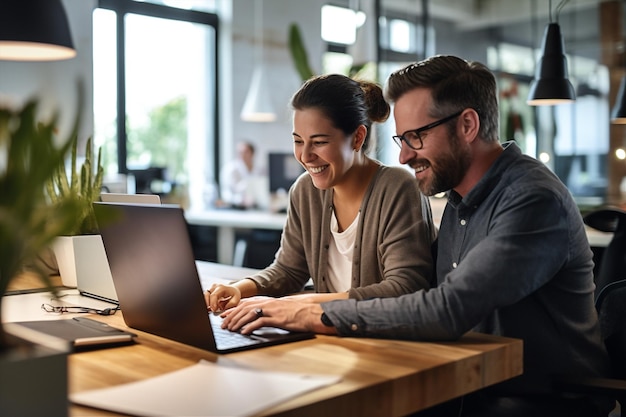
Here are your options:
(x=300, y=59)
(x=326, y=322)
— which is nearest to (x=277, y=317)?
(x=326, y=322)

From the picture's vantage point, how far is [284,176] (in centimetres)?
702

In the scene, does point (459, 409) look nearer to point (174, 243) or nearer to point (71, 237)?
point (174, 243)

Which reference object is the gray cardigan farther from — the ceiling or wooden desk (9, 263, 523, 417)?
the ceiling

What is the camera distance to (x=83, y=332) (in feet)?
4.88

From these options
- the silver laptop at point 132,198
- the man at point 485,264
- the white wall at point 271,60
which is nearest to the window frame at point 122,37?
the white wall at point 271,60

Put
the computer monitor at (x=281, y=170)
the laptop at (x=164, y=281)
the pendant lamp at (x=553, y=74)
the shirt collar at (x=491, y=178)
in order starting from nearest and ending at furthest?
the laptop at (x=164, y=281) → the shirt collar at (x=491, y=178) → the pendant lamp at (x=553, y=74) → the computer monitor at (x=281, y=170)

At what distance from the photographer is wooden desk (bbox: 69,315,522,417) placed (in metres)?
1.11

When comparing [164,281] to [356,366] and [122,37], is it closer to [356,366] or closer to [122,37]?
[356,366]

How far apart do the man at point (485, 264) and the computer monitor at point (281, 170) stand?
5.13 meters

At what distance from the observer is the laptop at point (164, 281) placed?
51.2 inches

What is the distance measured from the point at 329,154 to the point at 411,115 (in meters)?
0.39

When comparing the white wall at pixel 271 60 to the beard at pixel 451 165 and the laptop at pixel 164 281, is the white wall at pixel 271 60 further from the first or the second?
the laptop at pixel 164 281

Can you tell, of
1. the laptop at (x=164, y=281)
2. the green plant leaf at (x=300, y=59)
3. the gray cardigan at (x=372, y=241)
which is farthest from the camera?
the green plant leaf at (x=300, y=59)

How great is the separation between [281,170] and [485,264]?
5620mm
